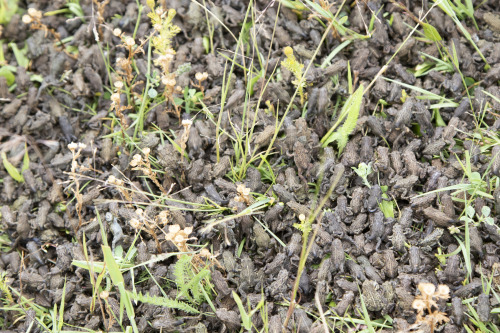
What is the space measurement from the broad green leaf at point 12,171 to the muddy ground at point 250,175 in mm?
23

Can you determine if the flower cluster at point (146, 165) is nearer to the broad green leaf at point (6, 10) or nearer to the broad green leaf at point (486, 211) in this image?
the broad green leaf at point (486, 211)

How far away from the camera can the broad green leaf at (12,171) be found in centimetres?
318

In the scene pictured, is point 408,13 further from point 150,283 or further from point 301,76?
point 150,283

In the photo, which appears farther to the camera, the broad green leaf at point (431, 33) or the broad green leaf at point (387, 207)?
the broad green leaf at point (431, 33)

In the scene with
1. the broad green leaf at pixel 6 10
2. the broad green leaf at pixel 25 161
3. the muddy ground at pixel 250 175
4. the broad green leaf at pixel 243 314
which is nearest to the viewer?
the broad green leaf at pixel 243 314

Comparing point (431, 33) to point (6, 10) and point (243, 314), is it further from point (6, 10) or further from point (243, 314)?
point (6, 10)

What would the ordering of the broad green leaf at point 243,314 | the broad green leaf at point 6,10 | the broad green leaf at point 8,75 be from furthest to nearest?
the broad green leaf at point 6,10
the broad green leaf at point 8,75
the broad green leaf at point 243,314

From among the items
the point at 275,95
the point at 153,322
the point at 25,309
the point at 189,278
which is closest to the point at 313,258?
the point at 189,278

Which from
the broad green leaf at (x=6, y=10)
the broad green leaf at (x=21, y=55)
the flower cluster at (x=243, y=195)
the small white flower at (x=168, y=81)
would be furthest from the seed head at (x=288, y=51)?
the broad green leaf at (x=6, y=10)

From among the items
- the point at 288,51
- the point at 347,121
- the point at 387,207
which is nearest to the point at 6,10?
the point at 288,51

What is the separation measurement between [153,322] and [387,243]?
134 cm

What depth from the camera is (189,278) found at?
2555mm

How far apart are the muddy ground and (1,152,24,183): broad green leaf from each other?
0.02 m

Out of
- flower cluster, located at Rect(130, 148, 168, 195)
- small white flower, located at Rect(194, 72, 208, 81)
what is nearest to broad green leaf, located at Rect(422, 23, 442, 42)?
small white flower, located at Rect(194, 72, 208, 81)
